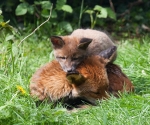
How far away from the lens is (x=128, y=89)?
5391 mm

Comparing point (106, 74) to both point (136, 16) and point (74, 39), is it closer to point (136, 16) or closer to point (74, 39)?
point (74, 39)

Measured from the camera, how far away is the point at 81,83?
200 inches

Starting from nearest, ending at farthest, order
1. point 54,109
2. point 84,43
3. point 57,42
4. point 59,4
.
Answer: point 54,109 → point 84,43 → point 57,42 → point 59,4

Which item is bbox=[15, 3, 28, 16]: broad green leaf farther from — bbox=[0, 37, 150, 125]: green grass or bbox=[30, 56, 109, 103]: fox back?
bbox=[30, 56, 109, 103]: fox back

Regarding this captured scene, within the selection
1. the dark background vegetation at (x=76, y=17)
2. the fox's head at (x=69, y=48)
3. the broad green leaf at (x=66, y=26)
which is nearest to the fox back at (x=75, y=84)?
the fox's head at (x=69, y=48)

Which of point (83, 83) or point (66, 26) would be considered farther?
point (66, 26)

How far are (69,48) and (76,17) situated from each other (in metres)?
3.91

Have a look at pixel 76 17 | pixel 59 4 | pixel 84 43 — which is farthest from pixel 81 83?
→ pixel 76 17

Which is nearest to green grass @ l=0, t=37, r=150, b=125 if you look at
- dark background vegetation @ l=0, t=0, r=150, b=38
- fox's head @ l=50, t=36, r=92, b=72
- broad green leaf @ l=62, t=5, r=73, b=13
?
fox's head @ l=50, t=36, r=92, b=72

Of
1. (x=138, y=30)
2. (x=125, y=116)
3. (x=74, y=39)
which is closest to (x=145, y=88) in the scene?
(x=125, y=116)

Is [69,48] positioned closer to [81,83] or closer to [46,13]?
[81,83]

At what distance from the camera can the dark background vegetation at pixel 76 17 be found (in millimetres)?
9664

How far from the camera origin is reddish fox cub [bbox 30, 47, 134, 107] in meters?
5.08

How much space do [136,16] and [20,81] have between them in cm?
634
